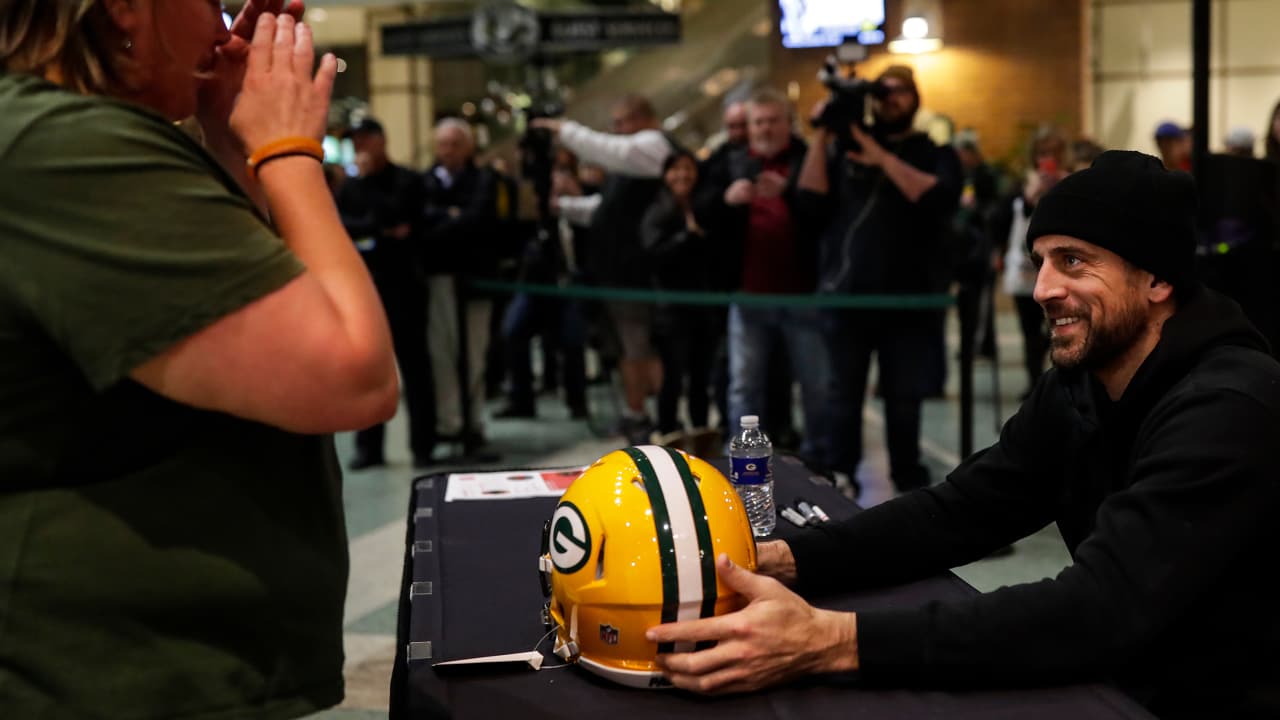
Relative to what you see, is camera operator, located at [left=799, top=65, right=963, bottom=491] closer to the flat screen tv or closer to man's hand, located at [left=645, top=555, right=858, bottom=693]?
the flat screen tv

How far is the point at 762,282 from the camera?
5.94 m

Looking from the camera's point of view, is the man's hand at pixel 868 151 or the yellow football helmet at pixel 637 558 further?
the man's hand at pixel 868 151

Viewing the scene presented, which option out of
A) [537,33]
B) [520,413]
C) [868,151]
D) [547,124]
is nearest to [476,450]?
[520,413]

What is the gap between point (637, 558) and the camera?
5.58 feet

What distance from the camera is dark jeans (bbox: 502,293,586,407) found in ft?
26.0

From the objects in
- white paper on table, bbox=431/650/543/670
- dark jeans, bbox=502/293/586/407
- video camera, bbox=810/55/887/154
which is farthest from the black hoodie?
dark jeans, bbox=502/293/586/407

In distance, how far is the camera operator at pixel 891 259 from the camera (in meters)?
5.31

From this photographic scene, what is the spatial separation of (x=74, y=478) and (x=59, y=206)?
0.27 m

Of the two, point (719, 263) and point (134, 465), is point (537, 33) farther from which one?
point (134, 465)

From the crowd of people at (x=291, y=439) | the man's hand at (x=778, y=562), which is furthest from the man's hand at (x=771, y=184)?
the man's hand at (x=778, y=562)

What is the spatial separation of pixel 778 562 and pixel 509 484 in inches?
43.8

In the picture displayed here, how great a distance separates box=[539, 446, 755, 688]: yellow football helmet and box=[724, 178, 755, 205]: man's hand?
416 cm

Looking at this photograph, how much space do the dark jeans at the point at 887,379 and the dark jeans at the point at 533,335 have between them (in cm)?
262

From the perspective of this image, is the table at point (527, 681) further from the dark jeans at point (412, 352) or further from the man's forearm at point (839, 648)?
the dark jeans at point (412, 352)
